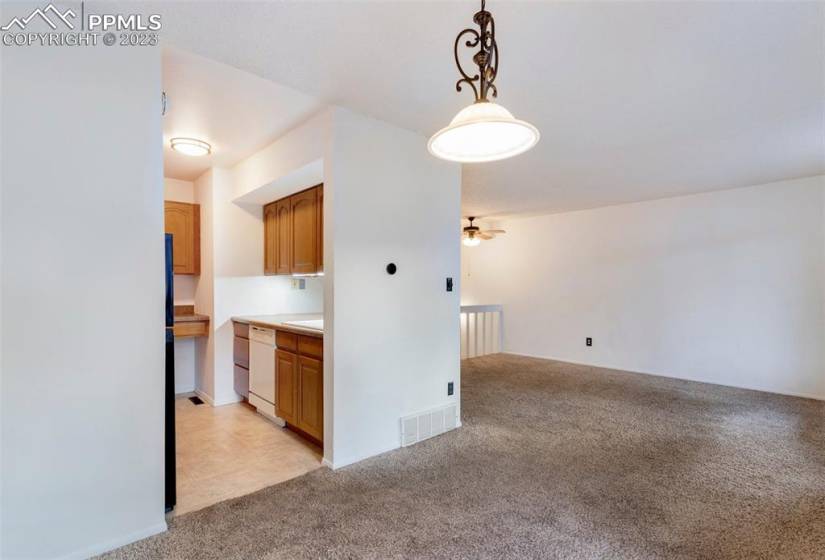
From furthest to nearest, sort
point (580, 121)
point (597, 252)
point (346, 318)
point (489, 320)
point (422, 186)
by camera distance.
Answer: point (489, 320) < point (597, 252) < point (422, 186) < point (580, 121) < point (346, 318)

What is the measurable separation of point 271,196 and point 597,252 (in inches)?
178

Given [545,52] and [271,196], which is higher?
[545,52]

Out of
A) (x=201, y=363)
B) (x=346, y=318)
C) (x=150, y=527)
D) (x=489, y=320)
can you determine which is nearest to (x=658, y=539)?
(x=346, y=318)

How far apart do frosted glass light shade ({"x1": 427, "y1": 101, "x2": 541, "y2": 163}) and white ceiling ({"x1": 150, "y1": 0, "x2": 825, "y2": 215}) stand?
0.64m

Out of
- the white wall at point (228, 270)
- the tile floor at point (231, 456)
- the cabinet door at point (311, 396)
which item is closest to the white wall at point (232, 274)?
the white wall at point (228, 270)

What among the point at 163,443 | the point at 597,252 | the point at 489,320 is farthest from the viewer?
the point at 489,320

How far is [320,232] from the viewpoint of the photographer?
3291 millimetres

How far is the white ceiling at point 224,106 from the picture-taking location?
2175 mm

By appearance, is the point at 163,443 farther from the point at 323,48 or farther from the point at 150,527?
the point at 323,48

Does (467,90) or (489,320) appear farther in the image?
(489,320)

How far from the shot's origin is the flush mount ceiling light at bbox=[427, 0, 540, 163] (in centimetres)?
121

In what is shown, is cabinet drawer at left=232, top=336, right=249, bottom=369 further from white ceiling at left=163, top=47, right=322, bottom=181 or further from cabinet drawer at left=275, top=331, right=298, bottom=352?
white ceiling at left=163, top=47, right=322, bottom=181

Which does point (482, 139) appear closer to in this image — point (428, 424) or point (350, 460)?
point (350, 460)

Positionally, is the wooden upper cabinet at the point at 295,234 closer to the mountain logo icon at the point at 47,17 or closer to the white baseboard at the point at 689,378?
the mountain logo icon at the point at 47,17
